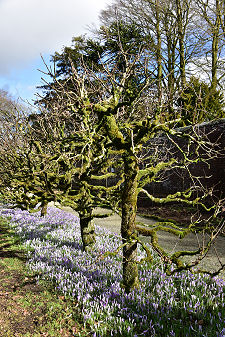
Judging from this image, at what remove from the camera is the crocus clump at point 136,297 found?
3.44 meters

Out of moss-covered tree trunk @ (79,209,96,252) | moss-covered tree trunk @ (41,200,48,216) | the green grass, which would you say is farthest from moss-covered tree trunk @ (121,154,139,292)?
moss-covered tree trunk @ (79,209,96,252)

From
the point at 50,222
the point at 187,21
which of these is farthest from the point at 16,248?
the point at 187,21

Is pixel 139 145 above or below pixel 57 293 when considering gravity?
above

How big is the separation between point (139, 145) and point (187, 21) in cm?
1906

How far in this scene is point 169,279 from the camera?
4.72m

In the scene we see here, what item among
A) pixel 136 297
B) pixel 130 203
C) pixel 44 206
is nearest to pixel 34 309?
pixel 136 297

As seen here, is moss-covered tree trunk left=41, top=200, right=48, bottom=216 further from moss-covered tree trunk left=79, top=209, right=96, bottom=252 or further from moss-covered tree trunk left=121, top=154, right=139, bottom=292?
moss-covered tree trunk left=121, top=154, right=139, bottom=292

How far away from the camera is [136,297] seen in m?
4.09

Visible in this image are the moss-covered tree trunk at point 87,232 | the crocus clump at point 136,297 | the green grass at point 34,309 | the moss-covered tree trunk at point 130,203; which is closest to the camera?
the crocus clump at point 136,297

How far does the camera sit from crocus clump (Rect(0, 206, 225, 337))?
135 inches

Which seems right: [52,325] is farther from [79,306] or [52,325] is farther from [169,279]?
[169,279]

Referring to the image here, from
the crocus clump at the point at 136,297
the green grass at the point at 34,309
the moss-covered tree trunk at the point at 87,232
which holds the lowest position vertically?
the green grass at the point at 34,309

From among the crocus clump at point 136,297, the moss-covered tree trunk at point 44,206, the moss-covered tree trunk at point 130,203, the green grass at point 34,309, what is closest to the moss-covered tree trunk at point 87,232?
the crocus clump at point 136,297

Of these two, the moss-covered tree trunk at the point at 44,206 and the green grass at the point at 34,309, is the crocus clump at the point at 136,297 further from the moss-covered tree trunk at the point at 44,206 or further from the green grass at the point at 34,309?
the moss-covered tree trunk at the point at 44,206
